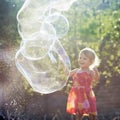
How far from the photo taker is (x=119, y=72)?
300 inches

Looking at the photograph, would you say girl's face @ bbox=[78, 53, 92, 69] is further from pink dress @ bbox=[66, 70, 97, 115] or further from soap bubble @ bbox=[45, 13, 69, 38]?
soap bubble @ bbox=[45, 13, 69, 38]

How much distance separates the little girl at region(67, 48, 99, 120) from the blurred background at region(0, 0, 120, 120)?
1866 mm

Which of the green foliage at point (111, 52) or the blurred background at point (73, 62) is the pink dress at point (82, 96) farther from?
the green foliage at point (111, 52)

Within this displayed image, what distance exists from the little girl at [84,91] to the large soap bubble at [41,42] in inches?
7.1

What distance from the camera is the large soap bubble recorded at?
5438mm

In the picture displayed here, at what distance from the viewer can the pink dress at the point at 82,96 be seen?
17.2 feet

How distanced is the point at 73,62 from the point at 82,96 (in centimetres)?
208

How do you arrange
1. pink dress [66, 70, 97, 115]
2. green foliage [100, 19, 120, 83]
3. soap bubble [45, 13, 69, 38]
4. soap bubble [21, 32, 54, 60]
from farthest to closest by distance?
green foliage [100, 19, 120, 83], soap bubble [45, 13, 69, 38], soap bubble [21, 32, 54, 60], pink dress [66, 70, 97, 115]

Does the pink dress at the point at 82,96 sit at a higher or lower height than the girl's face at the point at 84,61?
lower

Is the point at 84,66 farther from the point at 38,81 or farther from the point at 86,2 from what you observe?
the point at 86,2

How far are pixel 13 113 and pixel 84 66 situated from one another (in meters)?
2.47

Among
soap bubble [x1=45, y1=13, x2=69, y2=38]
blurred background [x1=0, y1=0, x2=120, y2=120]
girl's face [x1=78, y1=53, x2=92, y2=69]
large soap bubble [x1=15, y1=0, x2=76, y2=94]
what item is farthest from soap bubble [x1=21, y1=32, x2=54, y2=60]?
blurred background [x1=0, y1=0, x2=120, y2=120]

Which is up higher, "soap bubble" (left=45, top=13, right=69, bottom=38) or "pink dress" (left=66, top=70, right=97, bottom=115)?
"soap bubble" (left=45, top=13, right=69, bottom=38)

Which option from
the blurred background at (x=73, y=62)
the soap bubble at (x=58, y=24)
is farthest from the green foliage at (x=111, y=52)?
the soap bubble at (x=58, y=24)
